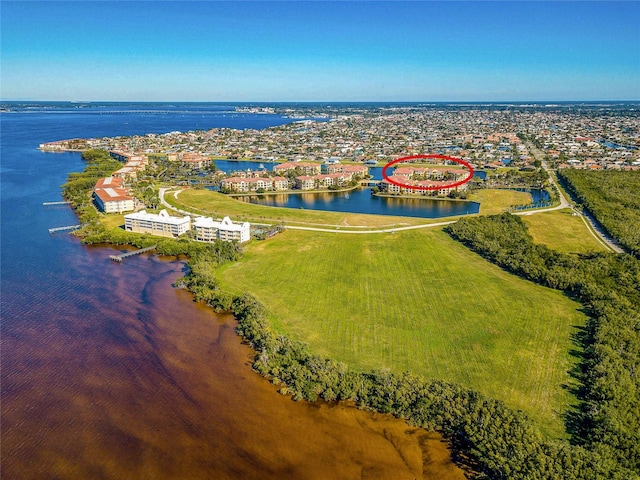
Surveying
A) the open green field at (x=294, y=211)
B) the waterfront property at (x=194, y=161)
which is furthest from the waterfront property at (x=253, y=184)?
the waterfront property at (x=194, y=161)

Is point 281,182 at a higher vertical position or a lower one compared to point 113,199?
lower

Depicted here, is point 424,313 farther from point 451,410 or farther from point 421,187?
point 421,187

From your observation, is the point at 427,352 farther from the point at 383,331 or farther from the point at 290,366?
the point at 290,366

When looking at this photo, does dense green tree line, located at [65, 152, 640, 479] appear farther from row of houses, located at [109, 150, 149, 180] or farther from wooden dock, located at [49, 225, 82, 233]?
row of houses, located at [109, 150, 149, 180]

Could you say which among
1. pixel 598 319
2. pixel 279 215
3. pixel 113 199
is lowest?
pixel 279 215

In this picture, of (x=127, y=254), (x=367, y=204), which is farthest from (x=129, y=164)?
(x=367, y=204)

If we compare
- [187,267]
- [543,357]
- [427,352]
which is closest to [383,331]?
[427,352]

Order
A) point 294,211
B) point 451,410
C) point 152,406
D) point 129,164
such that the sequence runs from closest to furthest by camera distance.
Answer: point 451,410 → point 152,406 → point 294,211 → point 129,164
